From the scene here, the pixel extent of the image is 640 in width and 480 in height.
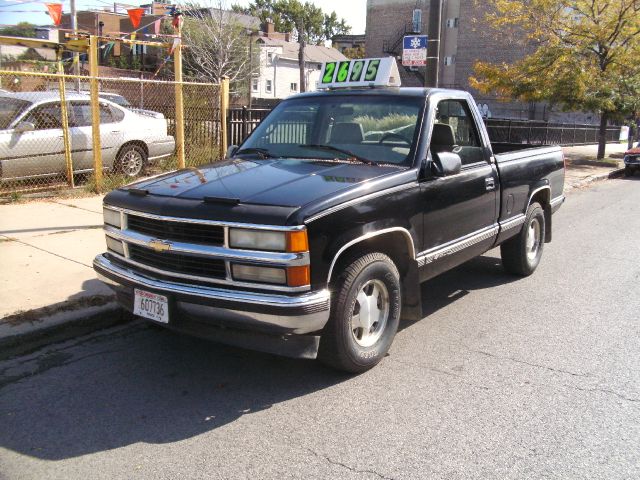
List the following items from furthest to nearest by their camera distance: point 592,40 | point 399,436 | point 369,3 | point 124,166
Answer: point 369,3 < point 592,40 < point 124,166 < point 399,436

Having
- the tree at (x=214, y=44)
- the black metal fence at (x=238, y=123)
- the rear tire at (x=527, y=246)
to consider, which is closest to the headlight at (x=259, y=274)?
the rear tire at (x=527, y=246)

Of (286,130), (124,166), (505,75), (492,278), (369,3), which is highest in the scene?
(369,3)

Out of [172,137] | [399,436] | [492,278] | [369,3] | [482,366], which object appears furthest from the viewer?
[369,3]

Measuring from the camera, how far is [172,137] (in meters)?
12.0

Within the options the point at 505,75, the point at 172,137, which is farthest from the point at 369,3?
the point at 172,137

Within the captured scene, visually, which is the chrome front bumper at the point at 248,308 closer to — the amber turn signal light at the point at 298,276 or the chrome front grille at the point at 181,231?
the amber turn signal light at the point at 298,276

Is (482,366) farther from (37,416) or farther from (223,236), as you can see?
(37,416)

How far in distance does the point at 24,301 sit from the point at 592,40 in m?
20.5

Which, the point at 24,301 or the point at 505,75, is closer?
the point at 24,301

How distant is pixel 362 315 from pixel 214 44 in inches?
1446

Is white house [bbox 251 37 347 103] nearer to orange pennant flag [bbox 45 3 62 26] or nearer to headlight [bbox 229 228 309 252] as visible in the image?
orange pennant flag [bbox 45 3 62 26]

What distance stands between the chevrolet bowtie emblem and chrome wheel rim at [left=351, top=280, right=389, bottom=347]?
1266 millimetres

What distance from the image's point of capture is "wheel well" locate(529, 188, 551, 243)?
6725 millimetres

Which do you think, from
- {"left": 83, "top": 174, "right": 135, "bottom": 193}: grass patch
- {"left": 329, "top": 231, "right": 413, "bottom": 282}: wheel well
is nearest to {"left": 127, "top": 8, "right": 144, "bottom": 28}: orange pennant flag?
{"left": 83, "top": 174, "right": 135, "bottom": 193}: grass patch
